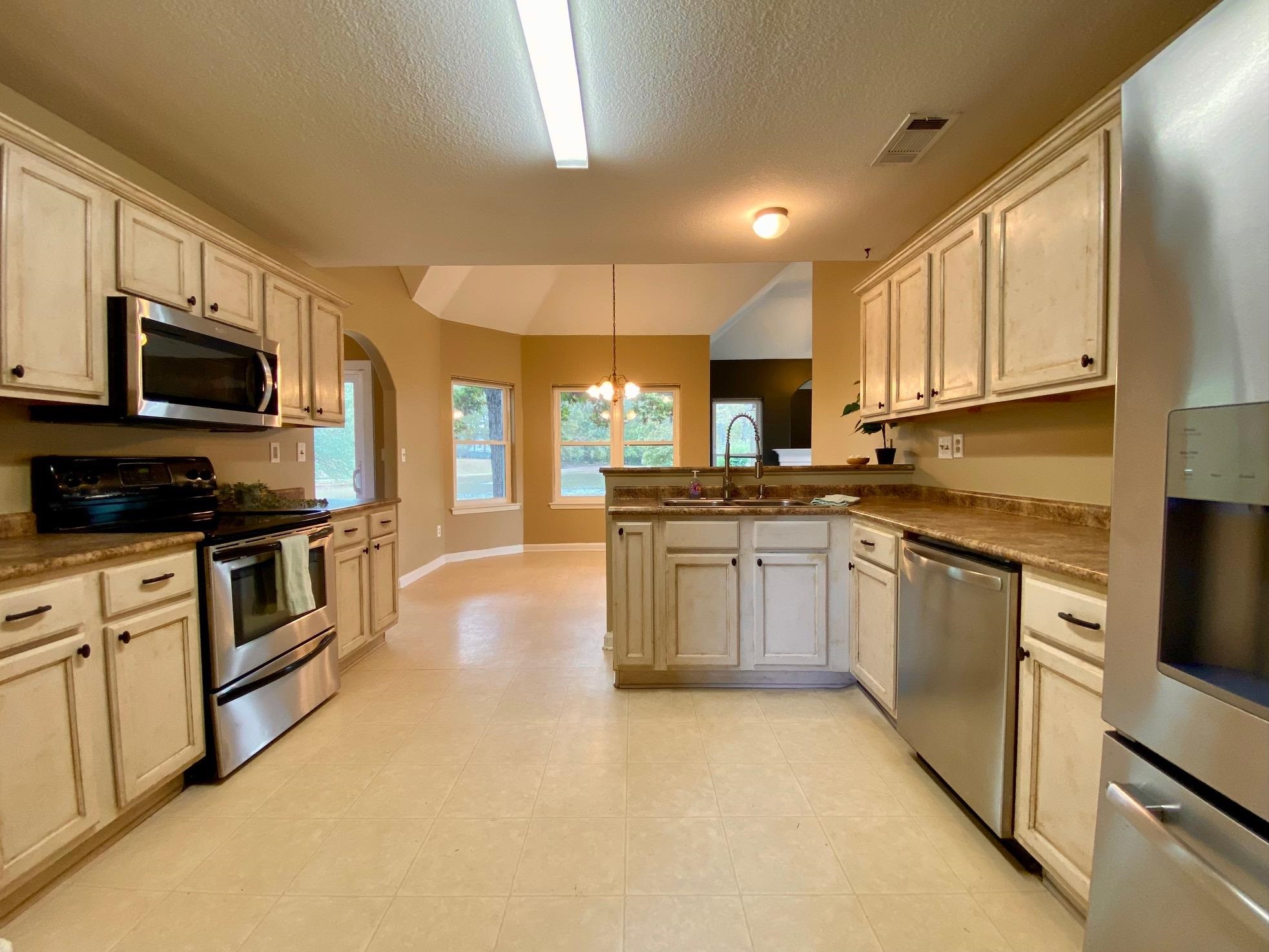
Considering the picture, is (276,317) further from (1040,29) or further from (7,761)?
(1040,29)

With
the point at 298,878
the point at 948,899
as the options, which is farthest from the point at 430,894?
the point at 948,899

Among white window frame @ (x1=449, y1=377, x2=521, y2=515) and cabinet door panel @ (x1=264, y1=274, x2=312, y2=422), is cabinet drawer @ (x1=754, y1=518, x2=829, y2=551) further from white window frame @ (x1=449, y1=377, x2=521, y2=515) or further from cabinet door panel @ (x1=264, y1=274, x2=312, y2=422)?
white window frame @ (x1=449, y1=377, x2=521, y2=515)

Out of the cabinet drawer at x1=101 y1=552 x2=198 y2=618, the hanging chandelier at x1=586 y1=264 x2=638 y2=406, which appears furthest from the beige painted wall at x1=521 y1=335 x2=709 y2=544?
the cabinet drawer at x1=101 y1=552 x2=198 y2=618

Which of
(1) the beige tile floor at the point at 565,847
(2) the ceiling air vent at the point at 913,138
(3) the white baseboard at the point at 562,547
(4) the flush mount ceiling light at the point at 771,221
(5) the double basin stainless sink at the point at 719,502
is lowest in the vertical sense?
(1) the beige tile floor at the point at 565,847

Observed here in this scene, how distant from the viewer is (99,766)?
142cm

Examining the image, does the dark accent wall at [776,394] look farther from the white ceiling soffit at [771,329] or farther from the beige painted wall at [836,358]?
the beige painted wall at [836,358]

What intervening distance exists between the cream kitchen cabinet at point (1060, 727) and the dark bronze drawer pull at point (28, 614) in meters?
2.57

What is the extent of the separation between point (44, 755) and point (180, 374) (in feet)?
4.48

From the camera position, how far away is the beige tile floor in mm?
1225

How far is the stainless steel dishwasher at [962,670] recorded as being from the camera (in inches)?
54.6

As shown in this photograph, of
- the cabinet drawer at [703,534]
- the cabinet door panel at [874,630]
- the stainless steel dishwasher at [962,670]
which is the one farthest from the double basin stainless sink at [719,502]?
the stainless steel dishwasher at [962,670]

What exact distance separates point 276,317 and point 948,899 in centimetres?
360

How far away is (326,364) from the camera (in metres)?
3.01

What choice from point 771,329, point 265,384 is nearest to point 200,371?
point 265,384
